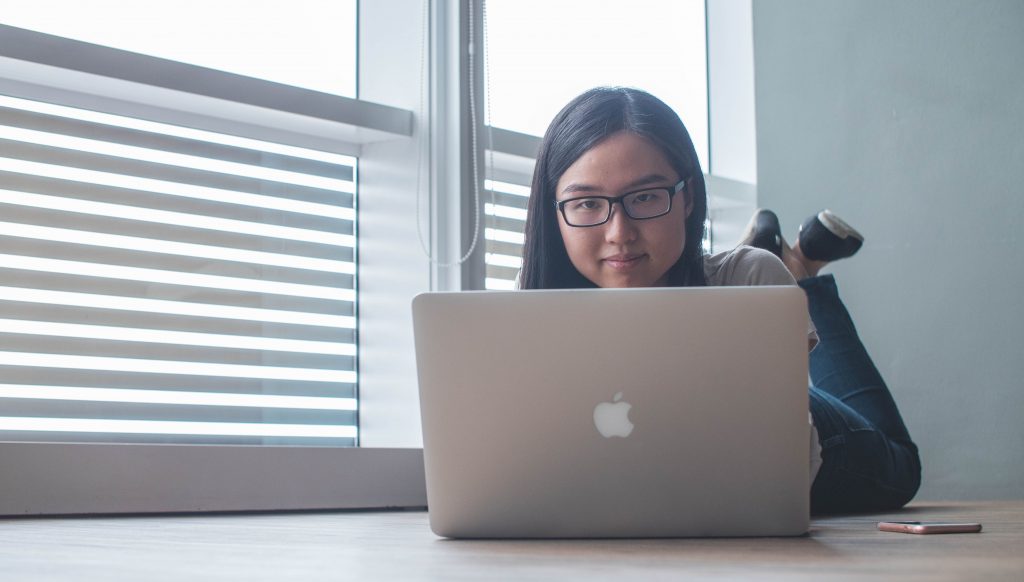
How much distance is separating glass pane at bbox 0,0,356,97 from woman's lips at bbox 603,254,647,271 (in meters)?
1.18

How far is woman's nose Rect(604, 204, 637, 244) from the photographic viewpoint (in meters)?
1.81

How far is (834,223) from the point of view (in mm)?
2566

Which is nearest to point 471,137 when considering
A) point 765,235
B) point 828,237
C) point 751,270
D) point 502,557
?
point 765,235

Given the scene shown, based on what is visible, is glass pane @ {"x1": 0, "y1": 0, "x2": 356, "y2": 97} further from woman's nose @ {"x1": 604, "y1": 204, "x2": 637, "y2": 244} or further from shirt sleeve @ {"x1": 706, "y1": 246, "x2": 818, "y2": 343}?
shirt sleeve @ {"x1": 706, "y1": 246, "x2": 818, "y2": 343}

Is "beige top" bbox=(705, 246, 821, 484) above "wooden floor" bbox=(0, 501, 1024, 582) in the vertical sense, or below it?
above

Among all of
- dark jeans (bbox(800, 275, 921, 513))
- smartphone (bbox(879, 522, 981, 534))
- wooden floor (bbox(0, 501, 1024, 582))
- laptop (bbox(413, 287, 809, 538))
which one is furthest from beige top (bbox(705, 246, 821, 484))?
laptop (bbox(413, 287, 809, 538))

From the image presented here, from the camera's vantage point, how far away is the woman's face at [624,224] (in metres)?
1.83

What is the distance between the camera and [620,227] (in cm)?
181

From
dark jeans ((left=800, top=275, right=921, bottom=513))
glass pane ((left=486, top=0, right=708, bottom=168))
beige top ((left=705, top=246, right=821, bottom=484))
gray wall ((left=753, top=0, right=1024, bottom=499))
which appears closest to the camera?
beige top ((left=705, top=246, right=821, bottom=484))

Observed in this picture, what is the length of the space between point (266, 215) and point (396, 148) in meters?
0.43

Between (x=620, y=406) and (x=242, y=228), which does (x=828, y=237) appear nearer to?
(x=242, y=228)

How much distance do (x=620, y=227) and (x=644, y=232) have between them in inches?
2.0

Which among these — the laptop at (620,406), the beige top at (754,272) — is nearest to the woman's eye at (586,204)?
the beige top at (754,272)

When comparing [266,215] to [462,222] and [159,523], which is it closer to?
[462,222]
